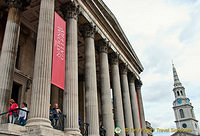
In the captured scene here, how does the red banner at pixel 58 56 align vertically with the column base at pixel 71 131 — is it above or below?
above

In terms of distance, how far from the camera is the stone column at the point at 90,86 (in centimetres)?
1656

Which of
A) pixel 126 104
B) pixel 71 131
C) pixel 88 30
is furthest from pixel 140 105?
pixel 71 131

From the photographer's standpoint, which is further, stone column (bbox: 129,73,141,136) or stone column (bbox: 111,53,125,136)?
stone column (bbox: 129,73,141,136)

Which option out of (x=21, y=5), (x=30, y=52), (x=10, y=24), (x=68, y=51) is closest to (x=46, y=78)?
(x=68, y=51)

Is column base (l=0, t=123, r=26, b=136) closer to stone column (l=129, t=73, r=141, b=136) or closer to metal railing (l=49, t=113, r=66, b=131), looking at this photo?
metal railing (l=49, t=113, r=66, b=131)

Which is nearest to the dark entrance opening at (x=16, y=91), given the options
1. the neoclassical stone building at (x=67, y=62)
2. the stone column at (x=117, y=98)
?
the neoclassical stone building at (x=67, y=62)

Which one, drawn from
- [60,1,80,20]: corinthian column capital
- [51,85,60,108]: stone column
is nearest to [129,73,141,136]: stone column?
[51,85,60,108]: stone column

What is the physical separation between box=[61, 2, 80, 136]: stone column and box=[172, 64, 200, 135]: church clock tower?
114959 millimetres

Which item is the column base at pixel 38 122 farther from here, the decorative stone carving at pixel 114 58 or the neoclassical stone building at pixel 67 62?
the decorative stone carving at pixel 114 58

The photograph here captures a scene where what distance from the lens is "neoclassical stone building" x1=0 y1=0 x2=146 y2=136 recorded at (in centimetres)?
1181

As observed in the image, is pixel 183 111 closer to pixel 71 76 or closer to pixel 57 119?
pixel 71 76

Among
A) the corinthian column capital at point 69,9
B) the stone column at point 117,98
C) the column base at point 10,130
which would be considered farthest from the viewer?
the stone column at point 117,98

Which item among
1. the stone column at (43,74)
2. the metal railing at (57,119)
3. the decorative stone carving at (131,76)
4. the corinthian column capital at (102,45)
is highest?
the corinthian column capital at (102,45)

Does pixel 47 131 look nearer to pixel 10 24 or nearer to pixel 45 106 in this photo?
pixel 45 106
